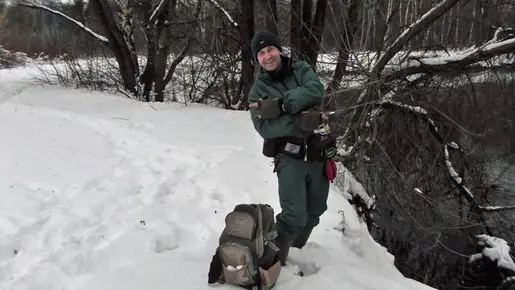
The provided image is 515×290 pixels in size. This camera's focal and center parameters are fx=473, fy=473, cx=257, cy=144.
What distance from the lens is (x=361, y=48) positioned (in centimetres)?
735

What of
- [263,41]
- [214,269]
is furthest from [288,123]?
[214,269]

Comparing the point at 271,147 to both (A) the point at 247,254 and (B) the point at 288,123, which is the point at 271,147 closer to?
(B) the point at 288,123

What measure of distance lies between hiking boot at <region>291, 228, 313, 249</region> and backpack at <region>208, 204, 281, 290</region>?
612 mm

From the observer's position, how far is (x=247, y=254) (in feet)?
10.1

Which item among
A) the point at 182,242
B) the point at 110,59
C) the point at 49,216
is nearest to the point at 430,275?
the point at 182,242

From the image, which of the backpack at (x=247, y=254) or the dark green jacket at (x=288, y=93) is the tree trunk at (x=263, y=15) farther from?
the backpack at (x=247, y=254)

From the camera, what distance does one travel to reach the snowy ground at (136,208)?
11.2 feet

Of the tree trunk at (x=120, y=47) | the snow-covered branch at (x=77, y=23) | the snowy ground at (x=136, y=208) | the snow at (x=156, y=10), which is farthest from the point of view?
the snow-covered branch at (x=77, y=23)

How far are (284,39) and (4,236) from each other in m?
8.14

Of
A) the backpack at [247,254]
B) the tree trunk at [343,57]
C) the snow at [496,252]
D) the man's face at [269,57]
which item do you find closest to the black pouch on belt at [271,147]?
the backpack at [247,254]

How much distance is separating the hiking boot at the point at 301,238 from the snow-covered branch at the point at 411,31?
3566 mm

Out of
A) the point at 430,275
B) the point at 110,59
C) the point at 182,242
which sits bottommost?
the point at 430,275

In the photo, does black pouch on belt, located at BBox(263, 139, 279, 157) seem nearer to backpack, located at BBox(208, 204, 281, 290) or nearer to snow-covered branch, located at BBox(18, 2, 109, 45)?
backpack, located at BBox(208, 204, 281, 290)

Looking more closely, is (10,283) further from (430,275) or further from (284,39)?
(284,39)
